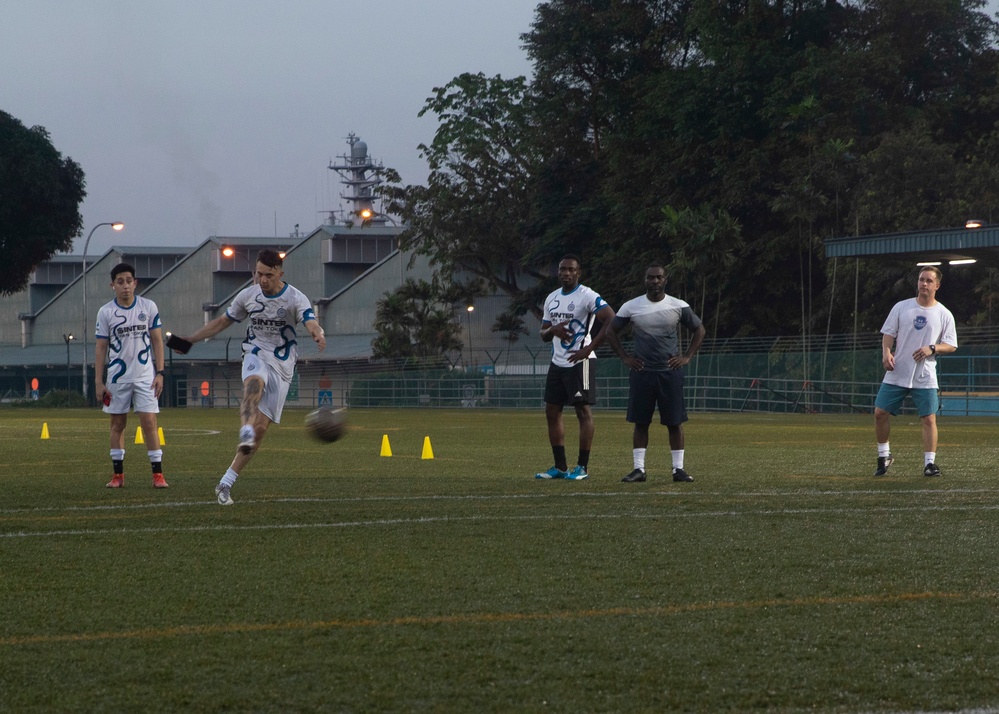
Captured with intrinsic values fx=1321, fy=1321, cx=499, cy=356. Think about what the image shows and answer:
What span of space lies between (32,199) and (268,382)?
4436 centimetres

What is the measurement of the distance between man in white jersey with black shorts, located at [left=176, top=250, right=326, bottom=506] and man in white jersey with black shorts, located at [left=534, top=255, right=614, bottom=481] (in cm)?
250

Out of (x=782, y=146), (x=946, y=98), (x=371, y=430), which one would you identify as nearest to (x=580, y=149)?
(x=782, y=146)

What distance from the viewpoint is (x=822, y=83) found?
148 ft

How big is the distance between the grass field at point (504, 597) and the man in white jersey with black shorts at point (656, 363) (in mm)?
422

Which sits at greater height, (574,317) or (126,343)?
(574,317)

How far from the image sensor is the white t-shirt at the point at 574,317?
11.6m

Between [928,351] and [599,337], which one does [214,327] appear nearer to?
[599,337]

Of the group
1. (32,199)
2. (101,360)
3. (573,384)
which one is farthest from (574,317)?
(32,199)

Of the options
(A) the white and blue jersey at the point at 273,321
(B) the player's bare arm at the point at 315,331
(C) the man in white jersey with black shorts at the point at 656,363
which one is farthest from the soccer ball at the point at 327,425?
(C) the man in white jersey with black shorts at the point at 656,363

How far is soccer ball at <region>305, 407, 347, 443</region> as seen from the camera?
9500 millimetres

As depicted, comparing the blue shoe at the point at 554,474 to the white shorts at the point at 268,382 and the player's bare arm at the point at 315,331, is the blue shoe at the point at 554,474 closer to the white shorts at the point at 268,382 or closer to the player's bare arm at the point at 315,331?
the white shorts at the point at 268,382

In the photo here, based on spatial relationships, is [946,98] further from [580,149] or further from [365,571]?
[365,571]

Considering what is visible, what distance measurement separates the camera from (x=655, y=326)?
11.1 meters

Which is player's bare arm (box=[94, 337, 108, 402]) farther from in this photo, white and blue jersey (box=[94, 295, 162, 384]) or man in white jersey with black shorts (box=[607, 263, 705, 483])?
man in white jersey with black shorts (box=[607, 263, 705, 483])
